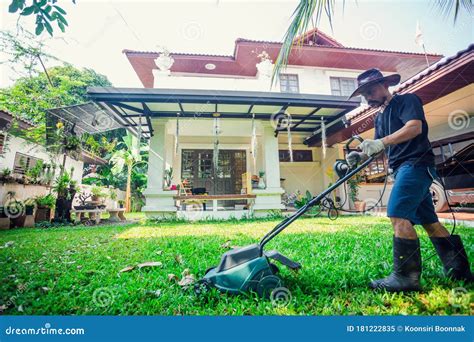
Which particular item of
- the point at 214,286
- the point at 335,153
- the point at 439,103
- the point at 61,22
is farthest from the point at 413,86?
the point at 61,22

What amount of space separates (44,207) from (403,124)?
289 inches

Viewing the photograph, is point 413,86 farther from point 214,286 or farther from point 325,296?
point 214,286

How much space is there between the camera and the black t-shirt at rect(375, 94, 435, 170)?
1.29m

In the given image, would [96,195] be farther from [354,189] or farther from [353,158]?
[354,189]

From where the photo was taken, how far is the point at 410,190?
48.2 inches

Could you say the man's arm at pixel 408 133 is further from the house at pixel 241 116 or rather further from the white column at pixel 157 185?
the white column at pixel 157 185

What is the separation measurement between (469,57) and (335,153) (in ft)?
15.0

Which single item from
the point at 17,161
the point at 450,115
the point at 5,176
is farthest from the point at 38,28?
the point at 17,161

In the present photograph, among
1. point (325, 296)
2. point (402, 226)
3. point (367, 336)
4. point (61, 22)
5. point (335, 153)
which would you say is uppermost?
point (335, 153)

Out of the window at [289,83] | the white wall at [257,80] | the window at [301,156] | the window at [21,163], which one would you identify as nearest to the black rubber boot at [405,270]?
the window at [301,156]

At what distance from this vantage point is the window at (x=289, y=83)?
28.1 feet

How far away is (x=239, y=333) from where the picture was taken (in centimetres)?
98

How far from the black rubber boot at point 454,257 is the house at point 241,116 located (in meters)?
4.36

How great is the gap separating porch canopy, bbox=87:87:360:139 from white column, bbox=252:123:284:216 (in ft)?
1.10
